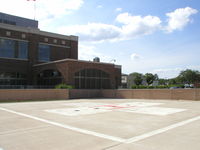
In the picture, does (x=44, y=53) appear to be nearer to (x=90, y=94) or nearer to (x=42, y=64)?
(x=42, y=64)

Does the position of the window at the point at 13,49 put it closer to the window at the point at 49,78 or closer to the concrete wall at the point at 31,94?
the window at the point at 49,78

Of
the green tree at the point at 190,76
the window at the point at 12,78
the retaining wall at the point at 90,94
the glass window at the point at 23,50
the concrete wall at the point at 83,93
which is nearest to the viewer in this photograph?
the retaining wall at the point at 90,94

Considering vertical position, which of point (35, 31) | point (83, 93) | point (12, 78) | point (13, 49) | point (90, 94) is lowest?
point (90, 94)

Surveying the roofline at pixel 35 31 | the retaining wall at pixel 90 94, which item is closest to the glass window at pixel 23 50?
the roofline at pixel 35 31

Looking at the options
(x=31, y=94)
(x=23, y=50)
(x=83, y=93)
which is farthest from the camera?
(x=23, y=50)

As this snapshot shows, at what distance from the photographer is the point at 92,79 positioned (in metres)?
38.2

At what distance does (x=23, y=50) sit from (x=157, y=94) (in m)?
30.6

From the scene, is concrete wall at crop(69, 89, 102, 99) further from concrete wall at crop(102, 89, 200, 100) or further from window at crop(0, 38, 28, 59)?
window at crop(0, 38, 28, 59)

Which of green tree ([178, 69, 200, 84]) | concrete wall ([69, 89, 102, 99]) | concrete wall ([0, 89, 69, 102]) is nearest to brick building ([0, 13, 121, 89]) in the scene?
concrete wall ([69, 89, 102, 99])

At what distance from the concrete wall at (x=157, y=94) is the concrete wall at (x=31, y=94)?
8.87m

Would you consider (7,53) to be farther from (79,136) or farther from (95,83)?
(79,136)

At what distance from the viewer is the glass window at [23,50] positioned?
4391cm

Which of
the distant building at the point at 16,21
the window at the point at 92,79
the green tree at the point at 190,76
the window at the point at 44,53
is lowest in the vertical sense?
the window at the point at 92,79

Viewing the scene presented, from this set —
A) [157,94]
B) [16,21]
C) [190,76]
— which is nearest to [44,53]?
[16,21]
